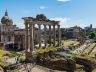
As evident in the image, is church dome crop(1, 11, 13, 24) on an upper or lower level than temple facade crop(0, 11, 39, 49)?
upper

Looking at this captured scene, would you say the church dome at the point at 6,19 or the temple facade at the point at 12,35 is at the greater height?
the church dome at the point at 6,19

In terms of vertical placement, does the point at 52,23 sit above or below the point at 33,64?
above

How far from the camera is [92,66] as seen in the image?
3831 centimetres

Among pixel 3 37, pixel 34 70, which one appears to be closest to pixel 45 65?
pixel 34 70

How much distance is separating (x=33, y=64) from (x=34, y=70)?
3.92 m

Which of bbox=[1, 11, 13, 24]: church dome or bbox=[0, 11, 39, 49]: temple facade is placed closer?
bbox=[0, 11, 39, 49]: temple facade

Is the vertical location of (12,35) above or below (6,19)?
below

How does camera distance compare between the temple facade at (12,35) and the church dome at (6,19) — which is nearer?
the temple facade at (12,35)

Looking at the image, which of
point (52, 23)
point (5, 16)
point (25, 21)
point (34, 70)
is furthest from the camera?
point (5, 16)

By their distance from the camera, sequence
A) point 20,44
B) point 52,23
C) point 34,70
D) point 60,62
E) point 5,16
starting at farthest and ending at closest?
point 5,16 → point 20,44 → point 52,23 → point 60,62 → point 34,70

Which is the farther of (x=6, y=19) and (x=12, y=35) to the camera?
(x=6, y=19)

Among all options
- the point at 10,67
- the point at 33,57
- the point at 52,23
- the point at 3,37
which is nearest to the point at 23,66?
the point at 10,67

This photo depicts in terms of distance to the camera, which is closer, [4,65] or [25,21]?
[4,65]

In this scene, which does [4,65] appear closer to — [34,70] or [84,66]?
[34,70]
